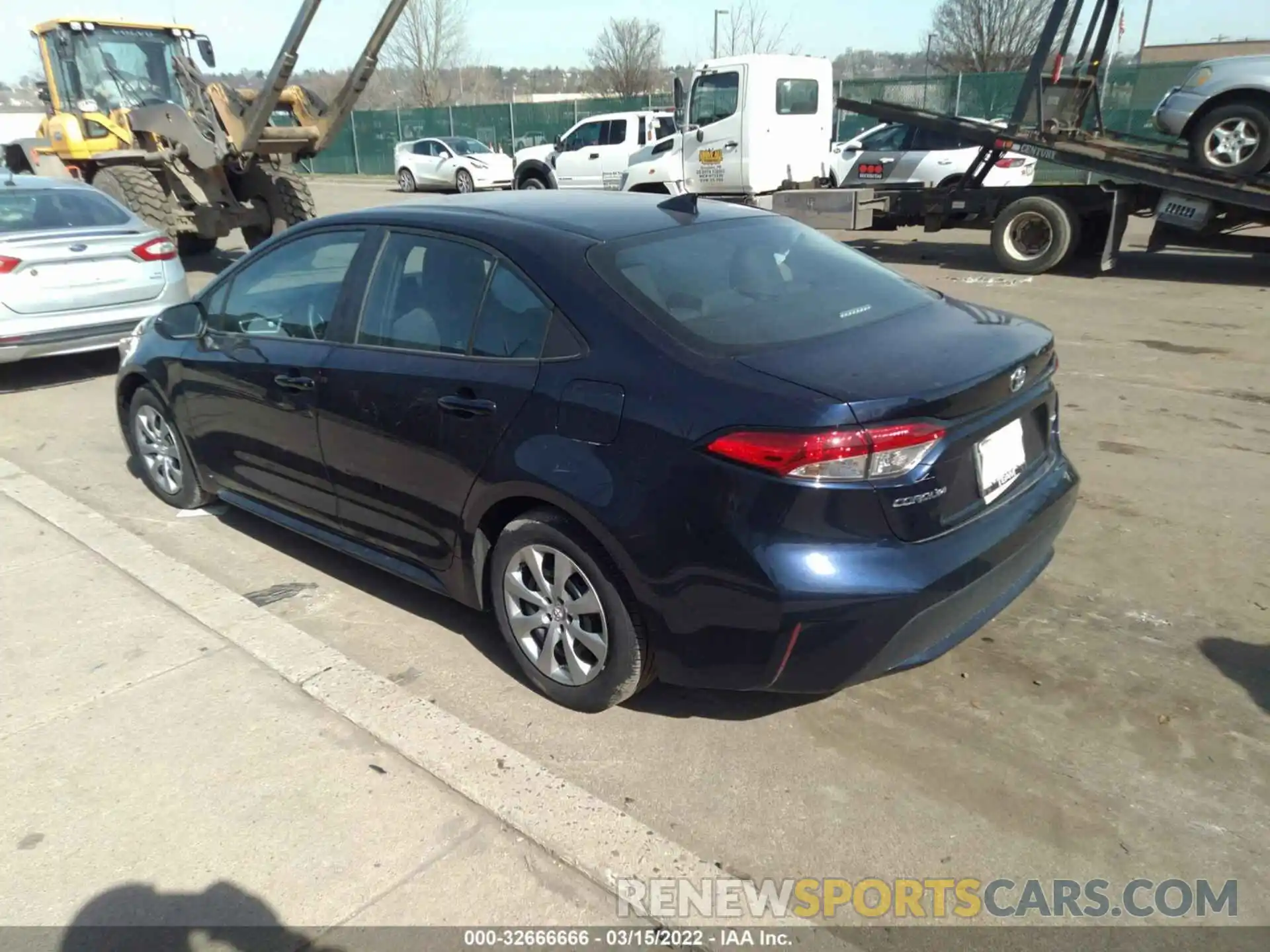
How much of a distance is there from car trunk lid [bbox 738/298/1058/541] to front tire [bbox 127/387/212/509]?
3465mm

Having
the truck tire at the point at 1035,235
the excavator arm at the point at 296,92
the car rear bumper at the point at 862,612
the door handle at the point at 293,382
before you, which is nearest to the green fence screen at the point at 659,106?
the truck tire at the point at 1035,235

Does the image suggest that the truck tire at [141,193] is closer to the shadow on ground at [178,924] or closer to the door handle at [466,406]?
the door handle at [466,406]

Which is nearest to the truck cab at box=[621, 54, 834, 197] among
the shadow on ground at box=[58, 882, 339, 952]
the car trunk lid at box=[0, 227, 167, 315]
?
the car trunk lid at box=[0, 227, 167, 315]

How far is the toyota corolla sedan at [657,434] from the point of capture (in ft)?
8.93

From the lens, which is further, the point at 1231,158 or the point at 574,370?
the point at 1231,158

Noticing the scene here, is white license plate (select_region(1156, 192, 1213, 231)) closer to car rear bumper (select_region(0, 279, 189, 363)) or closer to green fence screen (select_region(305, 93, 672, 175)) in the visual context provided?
car rear bumper (select_region(0, 279, 189, 363))

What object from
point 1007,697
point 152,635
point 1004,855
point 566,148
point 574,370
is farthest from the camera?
point 566,148

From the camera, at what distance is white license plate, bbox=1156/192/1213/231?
408 inches

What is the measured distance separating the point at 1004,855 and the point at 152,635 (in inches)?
127

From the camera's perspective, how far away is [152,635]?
3930 mm

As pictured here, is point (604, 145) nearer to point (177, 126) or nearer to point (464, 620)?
point (177, 126)

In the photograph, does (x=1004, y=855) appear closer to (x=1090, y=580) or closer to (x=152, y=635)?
(x=1090, y=580)

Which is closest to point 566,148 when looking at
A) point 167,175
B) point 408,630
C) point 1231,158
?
point 167,175

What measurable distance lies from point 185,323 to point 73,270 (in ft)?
12.2
